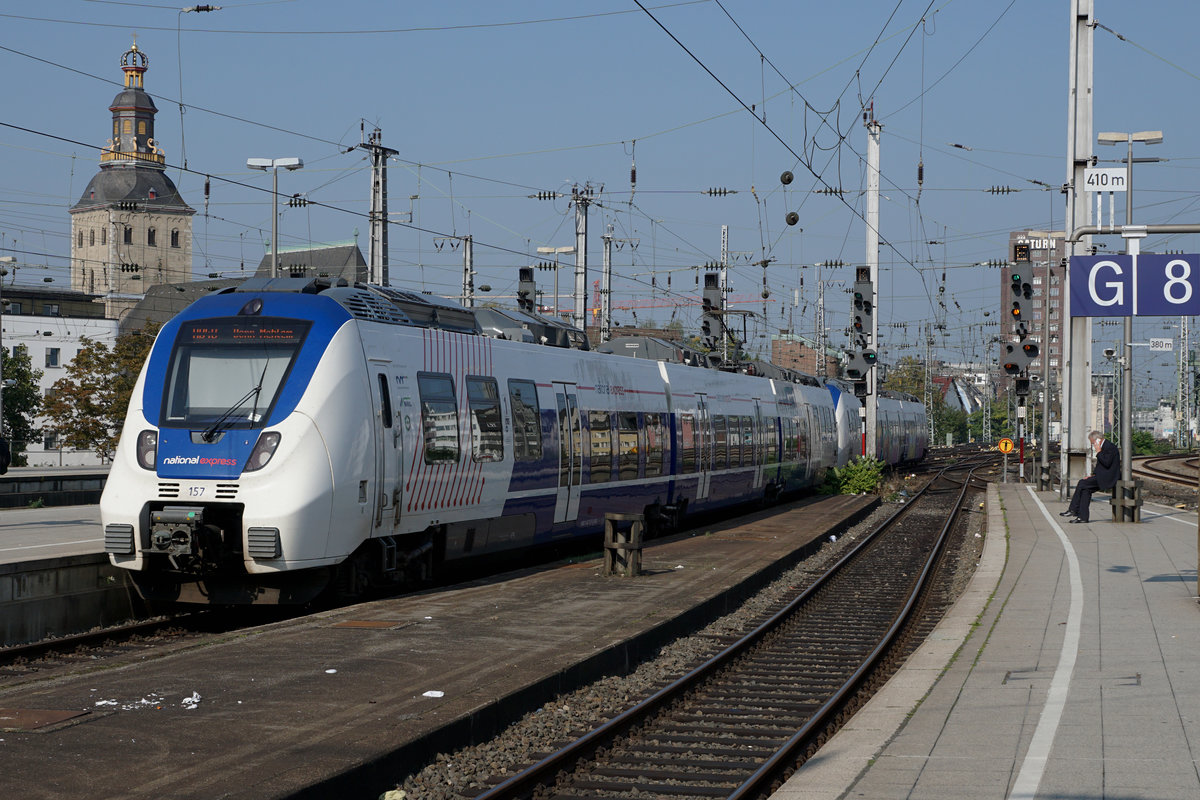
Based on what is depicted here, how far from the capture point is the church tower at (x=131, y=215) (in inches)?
5212

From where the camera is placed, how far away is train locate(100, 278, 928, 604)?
12039 mm

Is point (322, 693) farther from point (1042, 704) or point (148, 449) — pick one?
point (148, 449)

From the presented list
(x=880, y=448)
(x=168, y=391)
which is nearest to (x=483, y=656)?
(x=168, y=391)

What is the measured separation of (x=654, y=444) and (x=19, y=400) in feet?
168

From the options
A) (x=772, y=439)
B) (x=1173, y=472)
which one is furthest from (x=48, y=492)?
(x=1173, y=472)

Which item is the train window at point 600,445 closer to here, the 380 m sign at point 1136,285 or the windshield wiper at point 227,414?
the windshield wiper at point 227,414

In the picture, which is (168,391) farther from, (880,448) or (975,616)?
(880,448)

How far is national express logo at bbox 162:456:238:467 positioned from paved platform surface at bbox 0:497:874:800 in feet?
5.27

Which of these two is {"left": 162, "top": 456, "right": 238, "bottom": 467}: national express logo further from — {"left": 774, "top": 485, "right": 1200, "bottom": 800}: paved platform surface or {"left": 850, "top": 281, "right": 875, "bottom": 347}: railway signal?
{"left": 850, "top": 281, "right": 875, "bottom": 347}: railway signal

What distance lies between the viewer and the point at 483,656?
395 inches

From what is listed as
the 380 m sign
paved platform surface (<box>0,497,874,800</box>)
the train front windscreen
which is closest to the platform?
the train front windscreen

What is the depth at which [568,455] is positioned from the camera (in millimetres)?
17828

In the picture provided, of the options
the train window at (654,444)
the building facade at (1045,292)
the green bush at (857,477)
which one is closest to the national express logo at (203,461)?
the train window at (654,444)

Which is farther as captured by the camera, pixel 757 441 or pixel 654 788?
pixel 757 441
